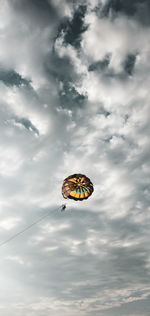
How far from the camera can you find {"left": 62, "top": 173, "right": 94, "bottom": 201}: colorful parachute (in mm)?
32963

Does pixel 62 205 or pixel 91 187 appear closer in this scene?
pixel 62 205

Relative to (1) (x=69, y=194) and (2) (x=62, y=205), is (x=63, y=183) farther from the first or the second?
(2) (x=62, y=205)

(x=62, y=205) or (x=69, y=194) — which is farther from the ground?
(x=69, y=194)

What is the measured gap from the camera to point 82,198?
33.9 metres

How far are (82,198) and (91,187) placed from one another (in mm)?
2140

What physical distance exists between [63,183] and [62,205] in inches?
162

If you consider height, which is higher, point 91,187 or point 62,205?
point 91,187

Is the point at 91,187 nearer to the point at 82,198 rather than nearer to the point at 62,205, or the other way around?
the point at 82,198

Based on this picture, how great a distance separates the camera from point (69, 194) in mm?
33281

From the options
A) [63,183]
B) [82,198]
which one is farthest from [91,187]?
[63,183]

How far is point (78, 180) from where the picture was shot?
108ft

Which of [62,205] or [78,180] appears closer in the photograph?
[62,205]

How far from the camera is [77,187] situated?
3312 centimetres

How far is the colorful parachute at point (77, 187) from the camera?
32963 millimetres
